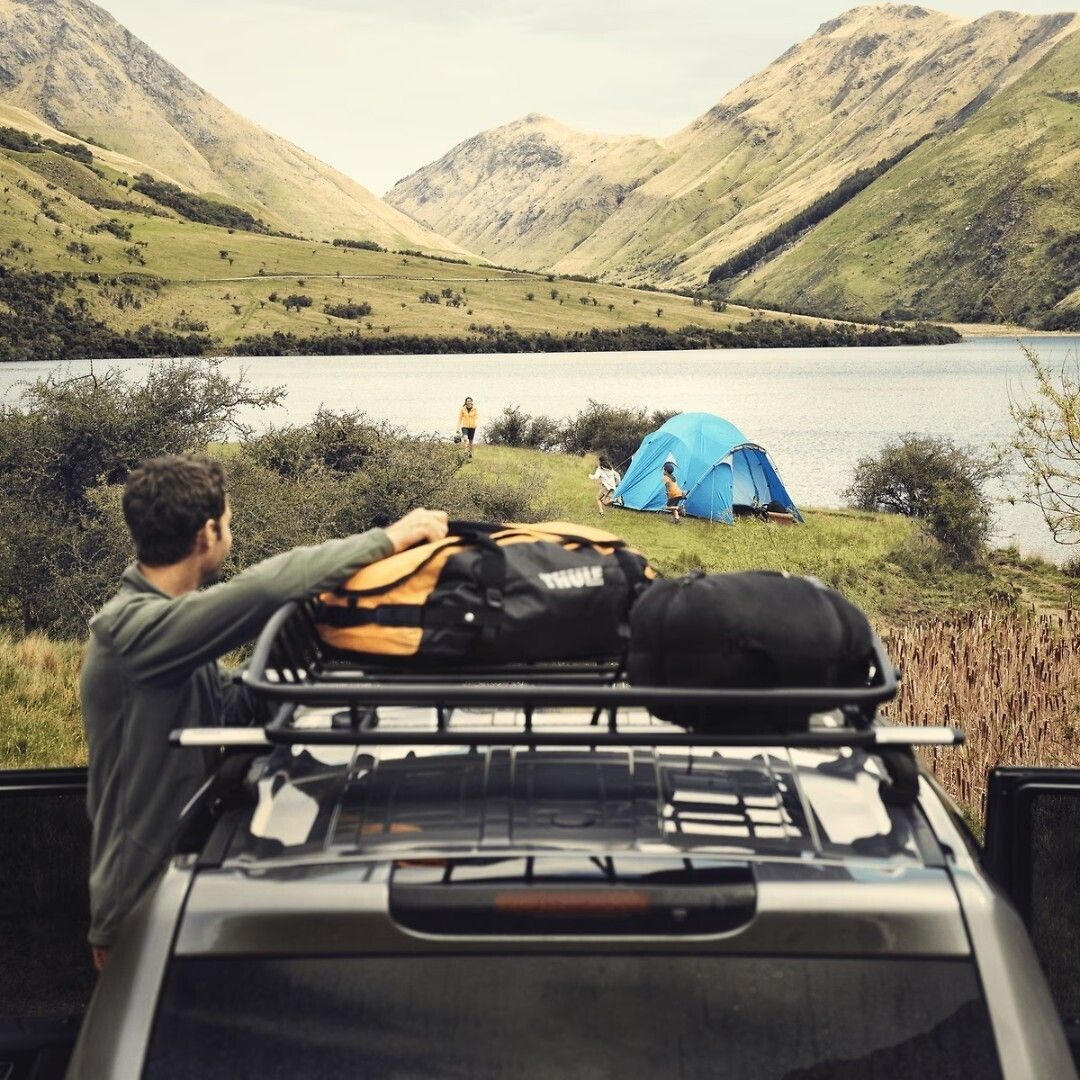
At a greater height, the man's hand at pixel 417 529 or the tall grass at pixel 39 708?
the man's hand at pixel 417 529

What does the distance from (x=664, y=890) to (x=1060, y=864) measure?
1910 millimetres

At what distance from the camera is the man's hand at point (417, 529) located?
2.64m

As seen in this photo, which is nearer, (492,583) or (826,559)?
(492,583)

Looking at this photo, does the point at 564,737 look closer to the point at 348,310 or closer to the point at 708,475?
the point at 708,475

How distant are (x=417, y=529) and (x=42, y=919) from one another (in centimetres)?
197

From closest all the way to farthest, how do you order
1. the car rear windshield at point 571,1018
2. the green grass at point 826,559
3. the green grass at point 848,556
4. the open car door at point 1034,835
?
1. the car rear windshield at point 571,1018
2. the open car door at point 1034,835
3. the green grass at point 826,559
4. the green grass at point 848,556

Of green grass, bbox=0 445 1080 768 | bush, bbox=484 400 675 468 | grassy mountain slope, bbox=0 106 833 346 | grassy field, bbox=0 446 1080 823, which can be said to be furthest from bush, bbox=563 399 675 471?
grassy mountain slope, bbox=0 106 833 346

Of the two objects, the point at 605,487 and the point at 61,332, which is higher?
the point at 605,487

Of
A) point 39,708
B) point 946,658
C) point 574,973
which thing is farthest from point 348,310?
point 574,973

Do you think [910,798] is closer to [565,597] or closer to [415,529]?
[565,597]

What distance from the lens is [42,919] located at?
12.6 feet

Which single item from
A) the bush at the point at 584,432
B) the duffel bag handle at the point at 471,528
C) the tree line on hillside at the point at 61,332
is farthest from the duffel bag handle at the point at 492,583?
the tree line on hillside at the point at 61,332

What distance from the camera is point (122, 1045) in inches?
68.9

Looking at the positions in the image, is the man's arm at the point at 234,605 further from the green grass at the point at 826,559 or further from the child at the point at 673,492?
the child at the point at 673,492
